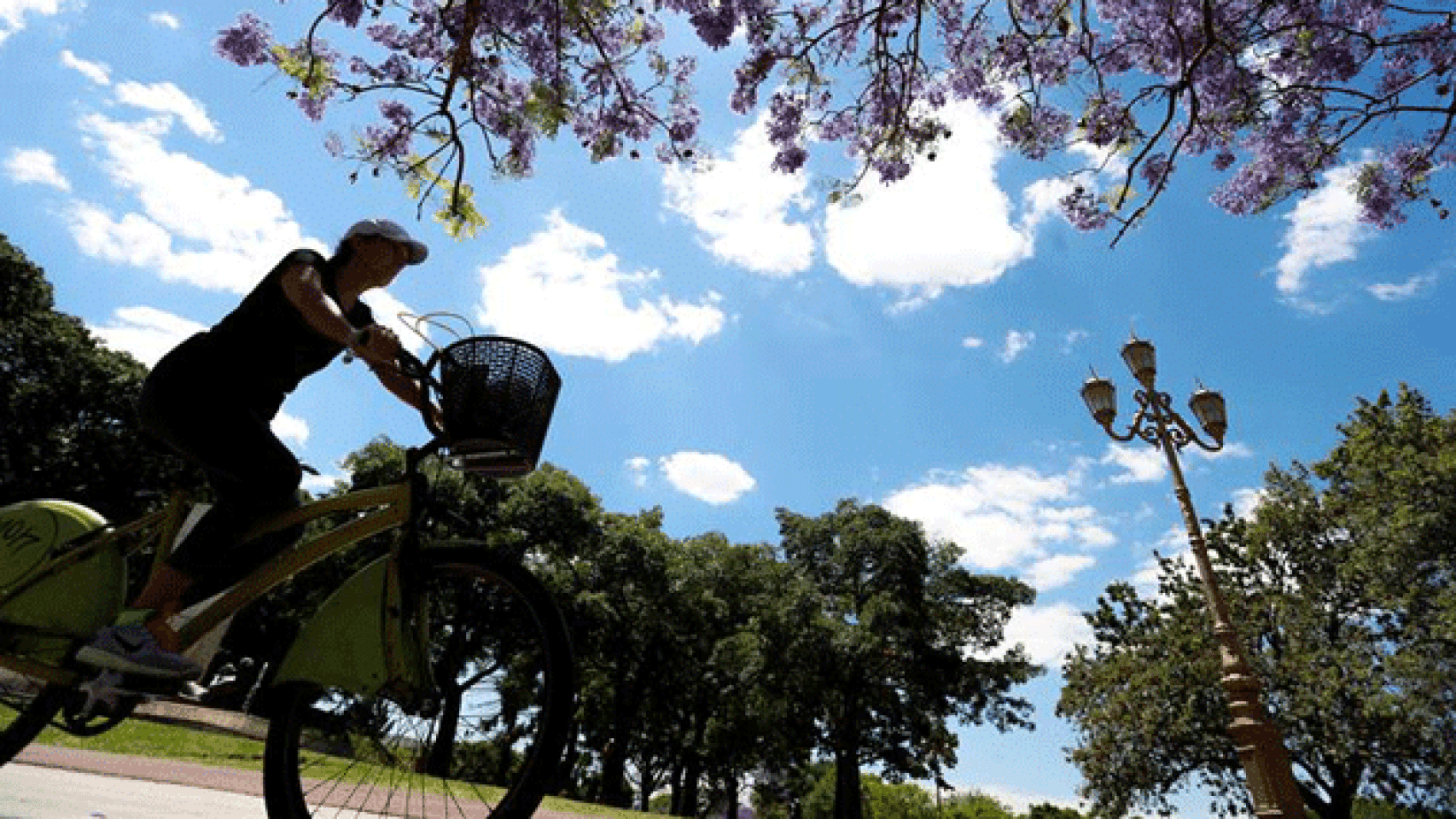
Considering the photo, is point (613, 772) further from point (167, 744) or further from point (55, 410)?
point (55, 410)

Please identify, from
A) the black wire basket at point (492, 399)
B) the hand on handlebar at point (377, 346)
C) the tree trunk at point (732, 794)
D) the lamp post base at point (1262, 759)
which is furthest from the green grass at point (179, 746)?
the tree trunk at point (732, 794)

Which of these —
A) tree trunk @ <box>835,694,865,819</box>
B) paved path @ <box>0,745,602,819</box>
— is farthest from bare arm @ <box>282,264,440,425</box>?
tree trunk @ <box>835,694,865,819</box>

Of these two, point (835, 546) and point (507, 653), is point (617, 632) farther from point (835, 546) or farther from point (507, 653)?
point (507, 653)

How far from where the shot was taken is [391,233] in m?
3.37

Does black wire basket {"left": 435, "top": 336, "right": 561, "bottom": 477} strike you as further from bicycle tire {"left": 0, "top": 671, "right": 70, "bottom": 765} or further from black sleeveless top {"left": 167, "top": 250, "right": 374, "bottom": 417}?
bicycle tire {"left": 0, "top": 671, "right": 70, "bottom": 765}

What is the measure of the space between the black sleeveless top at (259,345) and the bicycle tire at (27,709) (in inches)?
53.2

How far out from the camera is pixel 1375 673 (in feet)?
74.2

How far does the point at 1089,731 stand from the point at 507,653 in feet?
92.9

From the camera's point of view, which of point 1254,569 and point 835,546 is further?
point 835,546

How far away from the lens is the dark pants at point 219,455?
10.3ft

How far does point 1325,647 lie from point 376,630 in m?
28.6

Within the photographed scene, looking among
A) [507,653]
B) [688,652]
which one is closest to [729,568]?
[688,652]

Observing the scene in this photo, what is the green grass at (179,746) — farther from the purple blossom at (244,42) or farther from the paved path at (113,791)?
the purple blossom at (244,42)

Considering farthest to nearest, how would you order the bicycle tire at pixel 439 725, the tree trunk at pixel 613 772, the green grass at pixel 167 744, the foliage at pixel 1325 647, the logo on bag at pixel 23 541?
1. the tree trunk at pixel 613 772
2. the foliage at pixel 1325 647
3. the green grass at pixel 167 744
4. the logo on bag at pixel 23 541
5. the bicycle tire at pixel 439 725
